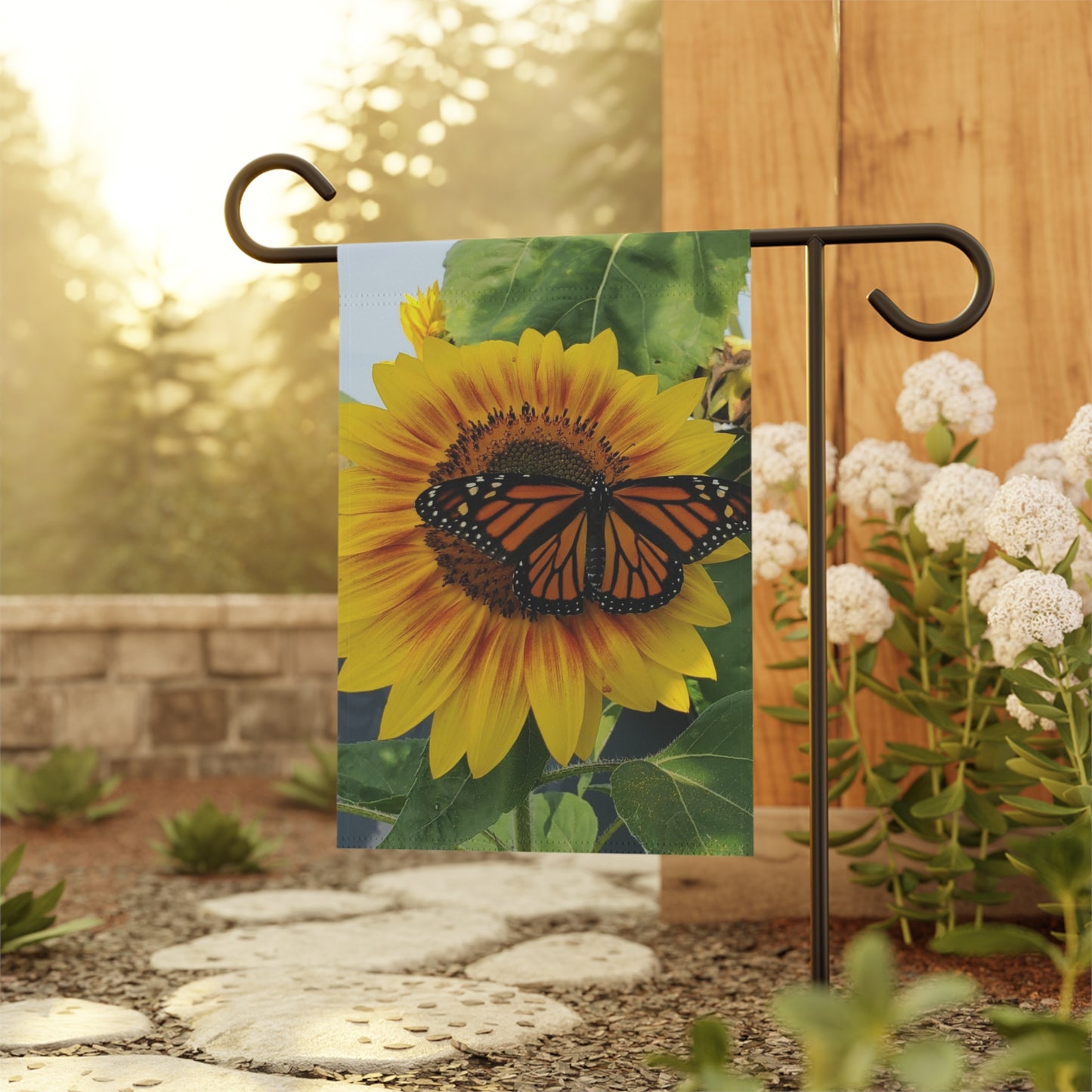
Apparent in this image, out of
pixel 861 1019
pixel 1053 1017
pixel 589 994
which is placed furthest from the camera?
pixel 589 994

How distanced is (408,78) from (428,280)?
16.5ft

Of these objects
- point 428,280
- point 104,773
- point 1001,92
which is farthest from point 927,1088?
point 104,773

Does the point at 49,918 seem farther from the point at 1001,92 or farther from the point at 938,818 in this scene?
the point at 1001,92

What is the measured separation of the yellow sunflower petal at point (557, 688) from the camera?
4.32ft

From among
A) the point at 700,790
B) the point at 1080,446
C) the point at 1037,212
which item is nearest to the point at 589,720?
the point at 700,790

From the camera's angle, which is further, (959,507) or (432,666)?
(959,507)

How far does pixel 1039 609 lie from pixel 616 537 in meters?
0.76

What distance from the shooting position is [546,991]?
5.85 feet

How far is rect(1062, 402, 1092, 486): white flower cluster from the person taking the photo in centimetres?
159

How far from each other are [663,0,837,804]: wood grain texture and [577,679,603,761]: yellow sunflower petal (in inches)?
37.2

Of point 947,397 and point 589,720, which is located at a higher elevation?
point 947,397

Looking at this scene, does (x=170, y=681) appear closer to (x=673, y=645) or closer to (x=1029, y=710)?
(x=673, y=645)

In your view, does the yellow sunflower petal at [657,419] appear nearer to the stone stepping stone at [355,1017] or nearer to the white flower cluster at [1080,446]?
the white flower cluster at [1080,446]

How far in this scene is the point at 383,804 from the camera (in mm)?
1347
